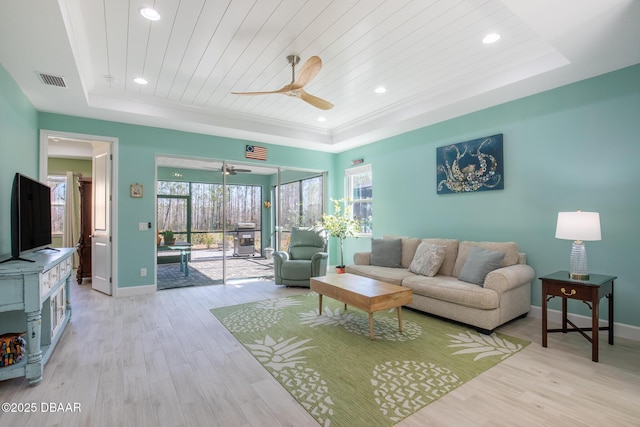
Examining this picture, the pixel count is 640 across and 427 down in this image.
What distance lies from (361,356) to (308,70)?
8.74ft

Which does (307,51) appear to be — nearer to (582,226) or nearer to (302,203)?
(582,226)

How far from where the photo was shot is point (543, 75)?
10.6ft

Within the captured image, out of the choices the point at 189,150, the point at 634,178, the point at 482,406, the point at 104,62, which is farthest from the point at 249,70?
the point at 634,178

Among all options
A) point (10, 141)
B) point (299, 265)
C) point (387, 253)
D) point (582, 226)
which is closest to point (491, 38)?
point (582, 226)

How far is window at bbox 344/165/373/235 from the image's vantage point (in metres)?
6.18

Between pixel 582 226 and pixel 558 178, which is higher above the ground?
pixel 558 178

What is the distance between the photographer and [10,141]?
3.12 m

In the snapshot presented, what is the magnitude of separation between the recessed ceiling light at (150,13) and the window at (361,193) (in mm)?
4336

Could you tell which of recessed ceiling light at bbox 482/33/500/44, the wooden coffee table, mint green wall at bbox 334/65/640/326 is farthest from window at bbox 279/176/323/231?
recessed ceiling light at bbox 482/33/500/44

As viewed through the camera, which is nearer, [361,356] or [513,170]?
[361,356]

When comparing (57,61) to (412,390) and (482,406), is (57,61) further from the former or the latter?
(482,406)

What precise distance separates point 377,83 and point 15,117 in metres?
4.13

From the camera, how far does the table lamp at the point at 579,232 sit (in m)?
2.77

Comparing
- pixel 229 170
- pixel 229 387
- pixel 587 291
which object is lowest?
pixel 229 387
